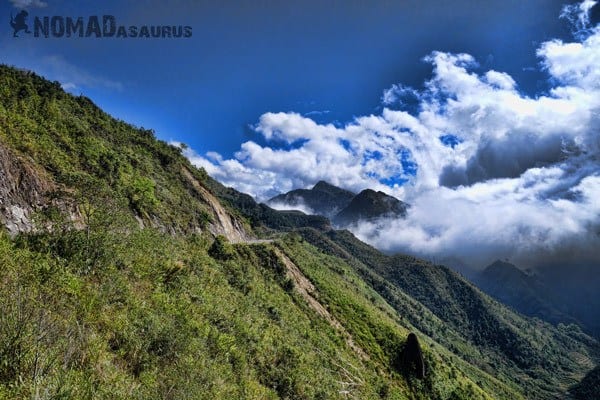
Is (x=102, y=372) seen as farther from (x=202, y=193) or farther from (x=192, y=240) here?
(x=202, y=193)

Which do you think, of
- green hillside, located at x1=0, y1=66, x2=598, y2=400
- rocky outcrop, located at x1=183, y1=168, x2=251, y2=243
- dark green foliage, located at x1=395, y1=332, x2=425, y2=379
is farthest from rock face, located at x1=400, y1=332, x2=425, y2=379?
rocky outcrop, located at x1=183, y1=168, x2=251, y2=243

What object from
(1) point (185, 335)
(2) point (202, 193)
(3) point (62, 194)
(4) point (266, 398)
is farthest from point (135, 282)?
(2) point (202, 193)

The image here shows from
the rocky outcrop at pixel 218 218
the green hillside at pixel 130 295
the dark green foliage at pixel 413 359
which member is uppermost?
the rocky outcrop at pixel 218 218

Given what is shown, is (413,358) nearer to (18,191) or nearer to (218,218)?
(218,218)

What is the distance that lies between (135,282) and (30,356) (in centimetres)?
1479

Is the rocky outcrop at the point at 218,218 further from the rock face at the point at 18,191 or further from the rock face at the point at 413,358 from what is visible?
the rock face at the point at 413,358

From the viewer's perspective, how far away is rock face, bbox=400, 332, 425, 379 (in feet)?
213

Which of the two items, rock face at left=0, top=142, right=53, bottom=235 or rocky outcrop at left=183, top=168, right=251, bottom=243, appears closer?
rock face at left=0, top=142, right=53, bottom=235

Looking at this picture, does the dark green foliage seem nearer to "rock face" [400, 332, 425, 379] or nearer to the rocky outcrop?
"rock face" [400, 332, 425, 379]

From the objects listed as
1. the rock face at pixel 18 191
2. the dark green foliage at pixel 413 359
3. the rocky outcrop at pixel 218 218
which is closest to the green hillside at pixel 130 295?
the rock face at pixel 18 191

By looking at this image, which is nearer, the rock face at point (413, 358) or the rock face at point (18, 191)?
the rock face at point (18, 191)

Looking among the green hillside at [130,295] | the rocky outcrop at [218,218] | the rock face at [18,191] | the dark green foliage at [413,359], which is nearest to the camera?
the green hillside at [130,295]

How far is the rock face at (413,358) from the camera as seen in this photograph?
64812 mm

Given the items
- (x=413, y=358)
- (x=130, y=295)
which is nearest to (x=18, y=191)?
(x=130, y=295)
